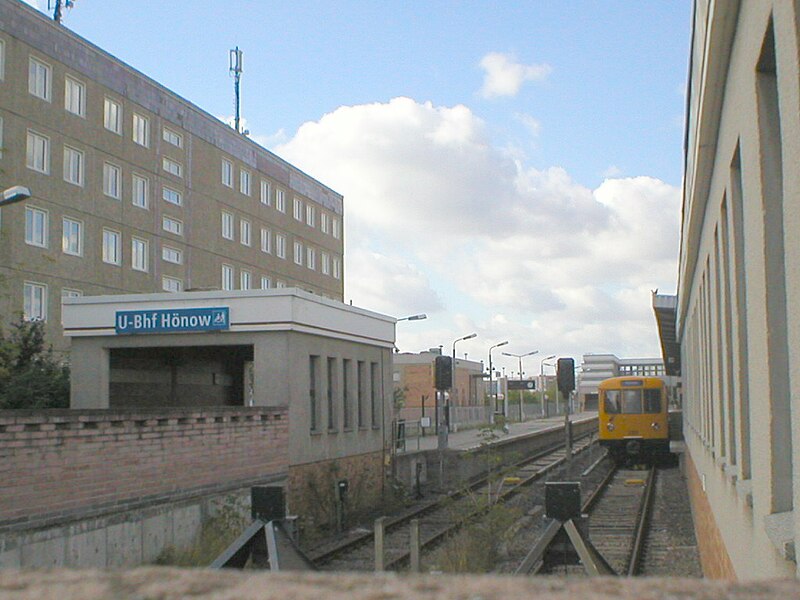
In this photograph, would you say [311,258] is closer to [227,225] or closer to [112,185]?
[227,225]

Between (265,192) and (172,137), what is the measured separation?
32.9ft

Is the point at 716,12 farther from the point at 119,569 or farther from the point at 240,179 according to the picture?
the point at 240,179

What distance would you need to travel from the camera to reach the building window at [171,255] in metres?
43.3

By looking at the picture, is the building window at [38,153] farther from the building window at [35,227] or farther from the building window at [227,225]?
the building window at [227,225]

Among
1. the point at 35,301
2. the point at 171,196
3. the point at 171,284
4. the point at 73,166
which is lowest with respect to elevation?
the point at 35,301

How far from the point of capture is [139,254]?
1634 inches

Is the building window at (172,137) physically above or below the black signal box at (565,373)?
above

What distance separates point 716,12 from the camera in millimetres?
4996

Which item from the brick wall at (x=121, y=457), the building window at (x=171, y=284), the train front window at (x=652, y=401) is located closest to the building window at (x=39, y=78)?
the building window at (x=171, y=284)

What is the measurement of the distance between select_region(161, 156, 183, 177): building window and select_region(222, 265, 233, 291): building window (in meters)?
5.73

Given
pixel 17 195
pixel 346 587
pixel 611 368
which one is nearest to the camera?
pixel 346 587

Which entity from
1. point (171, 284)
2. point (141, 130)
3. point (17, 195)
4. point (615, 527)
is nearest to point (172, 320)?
point (17, 195)

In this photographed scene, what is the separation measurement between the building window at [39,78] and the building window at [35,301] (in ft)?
21.9

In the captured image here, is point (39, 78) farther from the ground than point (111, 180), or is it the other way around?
point (39, 78)
